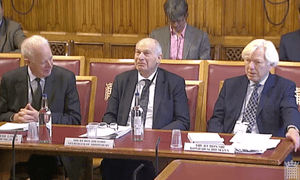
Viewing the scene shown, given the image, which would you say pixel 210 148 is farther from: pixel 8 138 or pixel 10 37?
pixel 10 37

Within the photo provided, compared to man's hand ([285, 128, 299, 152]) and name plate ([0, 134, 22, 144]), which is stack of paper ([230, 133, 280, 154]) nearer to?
man's hand ([285, 128, 299, 152])

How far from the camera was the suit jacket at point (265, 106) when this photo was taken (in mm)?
4211

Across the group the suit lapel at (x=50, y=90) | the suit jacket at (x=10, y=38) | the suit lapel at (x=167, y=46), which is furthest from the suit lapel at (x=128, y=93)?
the suit jacket at (x=10, y=38)

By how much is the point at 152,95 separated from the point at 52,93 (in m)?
0.72

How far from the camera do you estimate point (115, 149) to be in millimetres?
3535

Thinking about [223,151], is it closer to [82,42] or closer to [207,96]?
[207,96]

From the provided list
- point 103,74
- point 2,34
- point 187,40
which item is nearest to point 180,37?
point 187,40

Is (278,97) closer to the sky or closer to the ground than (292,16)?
closer to the ground

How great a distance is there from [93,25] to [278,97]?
3714 mm

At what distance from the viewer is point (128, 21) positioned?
7430 mm

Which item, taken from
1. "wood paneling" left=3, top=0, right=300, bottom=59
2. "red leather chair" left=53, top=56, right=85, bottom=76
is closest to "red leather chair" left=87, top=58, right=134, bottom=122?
"red leather chair" left=53, top=56, right=85, bottom=76

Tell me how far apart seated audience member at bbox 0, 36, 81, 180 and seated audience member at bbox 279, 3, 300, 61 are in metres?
2.24

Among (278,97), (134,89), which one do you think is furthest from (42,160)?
(278,97)

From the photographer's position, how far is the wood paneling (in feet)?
22.7
